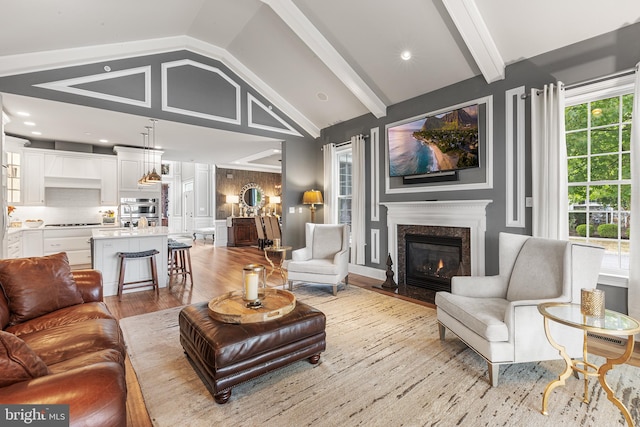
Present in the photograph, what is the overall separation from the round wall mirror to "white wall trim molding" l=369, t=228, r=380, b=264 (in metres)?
6.30

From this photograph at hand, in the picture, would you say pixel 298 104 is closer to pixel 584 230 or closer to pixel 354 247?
pixel 354 247

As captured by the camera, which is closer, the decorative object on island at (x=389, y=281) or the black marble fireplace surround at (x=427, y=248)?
the black marble fireplace surround at (x=427, y=248)

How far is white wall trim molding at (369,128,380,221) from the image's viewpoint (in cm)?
500

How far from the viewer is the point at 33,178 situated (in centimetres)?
570

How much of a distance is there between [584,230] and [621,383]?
1.59m

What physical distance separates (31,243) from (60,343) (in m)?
5.45

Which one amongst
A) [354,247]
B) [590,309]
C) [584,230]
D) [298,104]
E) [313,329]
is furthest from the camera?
[298,104]

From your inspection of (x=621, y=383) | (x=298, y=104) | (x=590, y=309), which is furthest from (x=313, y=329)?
(x=298, y=104)

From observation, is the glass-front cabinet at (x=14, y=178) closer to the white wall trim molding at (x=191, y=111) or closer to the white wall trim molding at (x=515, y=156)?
the white wall trim molding at (x=191, y=111)

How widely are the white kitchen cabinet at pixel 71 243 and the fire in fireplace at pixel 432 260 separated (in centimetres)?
615

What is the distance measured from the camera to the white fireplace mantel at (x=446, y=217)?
3.69 m

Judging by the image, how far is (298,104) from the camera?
568cm

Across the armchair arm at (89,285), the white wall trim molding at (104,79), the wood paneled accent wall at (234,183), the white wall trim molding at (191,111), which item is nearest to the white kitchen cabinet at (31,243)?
the white wall trim molding at (104,79)

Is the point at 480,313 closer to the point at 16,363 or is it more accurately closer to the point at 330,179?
the point at 16,363
